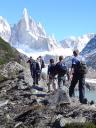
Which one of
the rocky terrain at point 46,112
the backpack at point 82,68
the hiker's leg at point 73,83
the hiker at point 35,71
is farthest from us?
the hiker at point 35,71

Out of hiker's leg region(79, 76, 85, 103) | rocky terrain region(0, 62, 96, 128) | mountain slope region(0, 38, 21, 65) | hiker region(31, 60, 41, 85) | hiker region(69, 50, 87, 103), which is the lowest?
rocky terrain region(0, 62, 96, 128)

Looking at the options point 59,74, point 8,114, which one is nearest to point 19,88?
point 59,74

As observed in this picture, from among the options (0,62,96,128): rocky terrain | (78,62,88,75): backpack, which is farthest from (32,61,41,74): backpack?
(78,62,88,75): backpack

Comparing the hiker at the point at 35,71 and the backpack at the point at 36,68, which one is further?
the backpack at the point at 36,68

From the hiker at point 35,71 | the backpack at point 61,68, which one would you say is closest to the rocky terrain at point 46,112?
the backpack at point 61,68

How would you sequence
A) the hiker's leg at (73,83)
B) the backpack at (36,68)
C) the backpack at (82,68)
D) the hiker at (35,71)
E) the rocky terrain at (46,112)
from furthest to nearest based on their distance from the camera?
the backpack at (36,68) → the hiker at (35,71) → the hiker's leg at (73,83) → the backpack at (82,68) → the rocky terrain at (46,112)

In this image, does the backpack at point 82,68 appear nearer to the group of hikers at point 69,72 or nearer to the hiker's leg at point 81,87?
the group of hikers at point 69,72

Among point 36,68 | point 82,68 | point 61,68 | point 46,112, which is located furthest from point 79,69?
point 36,68

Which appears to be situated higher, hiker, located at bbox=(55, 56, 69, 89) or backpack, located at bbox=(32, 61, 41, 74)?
backpack, located at bbox=(32, 61, 41, 74)

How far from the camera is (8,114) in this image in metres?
22.4

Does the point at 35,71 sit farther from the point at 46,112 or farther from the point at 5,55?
the point at 5,55

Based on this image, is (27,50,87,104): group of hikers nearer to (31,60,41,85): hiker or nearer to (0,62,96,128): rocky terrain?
(31,60,41,85): hiker

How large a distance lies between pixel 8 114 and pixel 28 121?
2.92 m

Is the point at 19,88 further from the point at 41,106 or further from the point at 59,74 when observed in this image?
the point at 41,106
